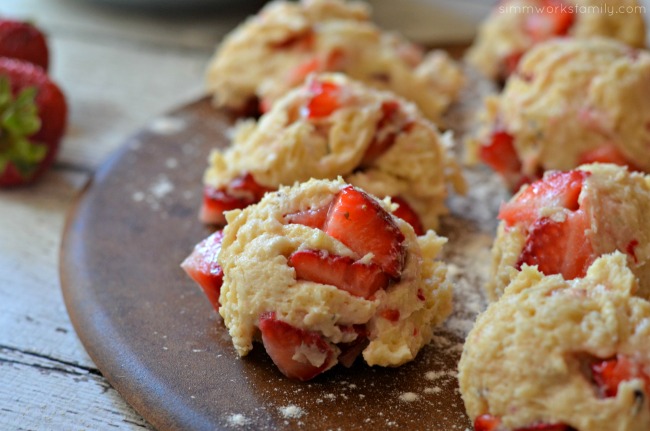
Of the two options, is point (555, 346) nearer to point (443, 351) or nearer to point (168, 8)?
point (443, 351)

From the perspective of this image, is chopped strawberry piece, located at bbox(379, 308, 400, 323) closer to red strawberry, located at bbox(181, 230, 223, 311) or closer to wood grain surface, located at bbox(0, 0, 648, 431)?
red strawberry, located at bbox(181, 230, 223, 311)

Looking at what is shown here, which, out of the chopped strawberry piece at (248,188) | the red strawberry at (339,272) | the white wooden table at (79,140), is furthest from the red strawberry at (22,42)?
the red strawberry at (339,272)

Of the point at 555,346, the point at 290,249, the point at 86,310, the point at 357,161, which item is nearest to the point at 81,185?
the point at 86,310

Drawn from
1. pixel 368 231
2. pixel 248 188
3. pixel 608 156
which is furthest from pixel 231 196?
pixel 608 156

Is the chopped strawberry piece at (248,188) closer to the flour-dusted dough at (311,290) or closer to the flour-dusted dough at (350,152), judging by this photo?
the flour-dusted dough at (350,152)

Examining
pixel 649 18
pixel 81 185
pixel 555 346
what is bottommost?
pixel 81 185
